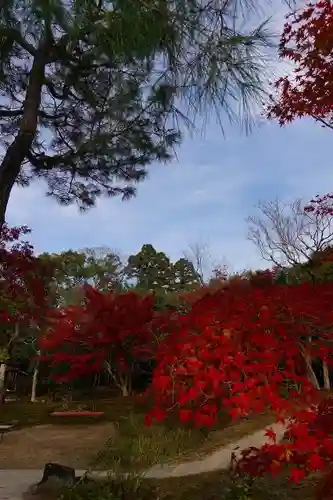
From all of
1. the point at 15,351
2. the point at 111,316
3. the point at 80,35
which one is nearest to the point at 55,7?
the point at 80,35

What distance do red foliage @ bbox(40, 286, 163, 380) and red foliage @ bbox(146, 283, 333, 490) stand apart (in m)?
4.84

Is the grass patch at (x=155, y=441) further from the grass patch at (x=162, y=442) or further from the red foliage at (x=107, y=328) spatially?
the red foliage at (x=107, y=328)

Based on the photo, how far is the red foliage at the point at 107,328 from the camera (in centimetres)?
838

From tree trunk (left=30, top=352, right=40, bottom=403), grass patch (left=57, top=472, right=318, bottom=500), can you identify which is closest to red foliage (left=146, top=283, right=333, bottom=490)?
grass patch (left=57, top=472, right=318, bottom=500)

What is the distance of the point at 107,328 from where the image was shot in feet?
28.7

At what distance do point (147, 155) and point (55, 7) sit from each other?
5.70 feet

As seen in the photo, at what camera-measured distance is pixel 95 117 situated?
384cm

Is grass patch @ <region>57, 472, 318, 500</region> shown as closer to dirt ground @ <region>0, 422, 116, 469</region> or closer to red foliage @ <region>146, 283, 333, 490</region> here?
red foliage @ <region>146, 283, 333, 490</region>

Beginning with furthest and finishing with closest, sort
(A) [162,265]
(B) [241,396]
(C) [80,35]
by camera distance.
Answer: (A) [162,265]
(C) [80,35]
(B) [241,396]

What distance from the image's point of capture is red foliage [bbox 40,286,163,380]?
27.5 feet

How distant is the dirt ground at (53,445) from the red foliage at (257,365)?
13.3 feet

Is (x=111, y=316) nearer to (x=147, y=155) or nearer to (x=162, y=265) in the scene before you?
(x=147, y=155)

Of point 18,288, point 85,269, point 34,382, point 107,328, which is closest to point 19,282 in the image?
point 18,288

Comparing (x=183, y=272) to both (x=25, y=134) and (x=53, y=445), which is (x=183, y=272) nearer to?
(x=53, y=445)
